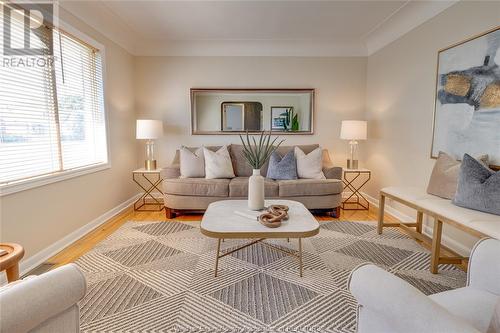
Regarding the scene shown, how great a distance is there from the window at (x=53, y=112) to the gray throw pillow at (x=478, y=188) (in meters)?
3.56

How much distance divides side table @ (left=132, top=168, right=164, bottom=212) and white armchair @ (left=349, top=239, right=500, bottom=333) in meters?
3.47

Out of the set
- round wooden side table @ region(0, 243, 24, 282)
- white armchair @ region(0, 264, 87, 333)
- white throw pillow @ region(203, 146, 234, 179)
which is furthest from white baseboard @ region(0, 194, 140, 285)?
white throw pillow @ region(203, 146, 234, 179)

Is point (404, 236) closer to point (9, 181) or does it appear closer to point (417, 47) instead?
point (417, 47)

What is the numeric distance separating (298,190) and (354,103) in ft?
6.89

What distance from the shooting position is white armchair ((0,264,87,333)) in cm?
82

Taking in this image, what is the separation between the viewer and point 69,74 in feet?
9.40

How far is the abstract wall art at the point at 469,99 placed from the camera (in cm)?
224

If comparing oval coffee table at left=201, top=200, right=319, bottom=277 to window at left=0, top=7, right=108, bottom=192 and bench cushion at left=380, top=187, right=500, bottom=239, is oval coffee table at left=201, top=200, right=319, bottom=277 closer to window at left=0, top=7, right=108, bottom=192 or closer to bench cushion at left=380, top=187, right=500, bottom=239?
bench cushion at left=380, top=187, right=500, bottom=239

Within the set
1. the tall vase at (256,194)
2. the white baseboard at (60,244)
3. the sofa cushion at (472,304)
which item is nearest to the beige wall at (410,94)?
the sofa cushion at (472,304)

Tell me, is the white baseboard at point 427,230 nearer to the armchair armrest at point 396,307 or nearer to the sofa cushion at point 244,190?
the sofa cushion at point 244,190

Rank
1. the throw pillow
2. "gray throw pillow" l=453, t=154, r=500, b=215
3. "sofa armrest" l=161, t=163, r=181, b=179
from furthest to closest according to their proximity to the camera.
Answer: "sofa armrest" l=161, t=163, r=181, b=179
the throw pillow
"gray throw pillow" l=453, t=154, r=500, b=215

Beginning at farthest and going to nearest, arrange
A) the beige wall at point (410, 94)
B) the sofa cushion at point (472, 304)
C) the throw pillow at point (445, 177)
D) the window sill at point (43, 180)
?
1. the beige wall at point (410, 94)
2. the throw pillow at point (445, 177)
3. the window sill at point (43, 180)
4. the sofa cushion at point (472, 304)

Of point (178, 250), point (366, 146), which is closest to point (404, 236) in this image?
point (366, 146)

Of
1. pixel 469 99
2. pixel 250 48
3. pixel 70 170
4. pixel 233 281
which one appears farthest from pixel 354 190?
pixel 70 170
